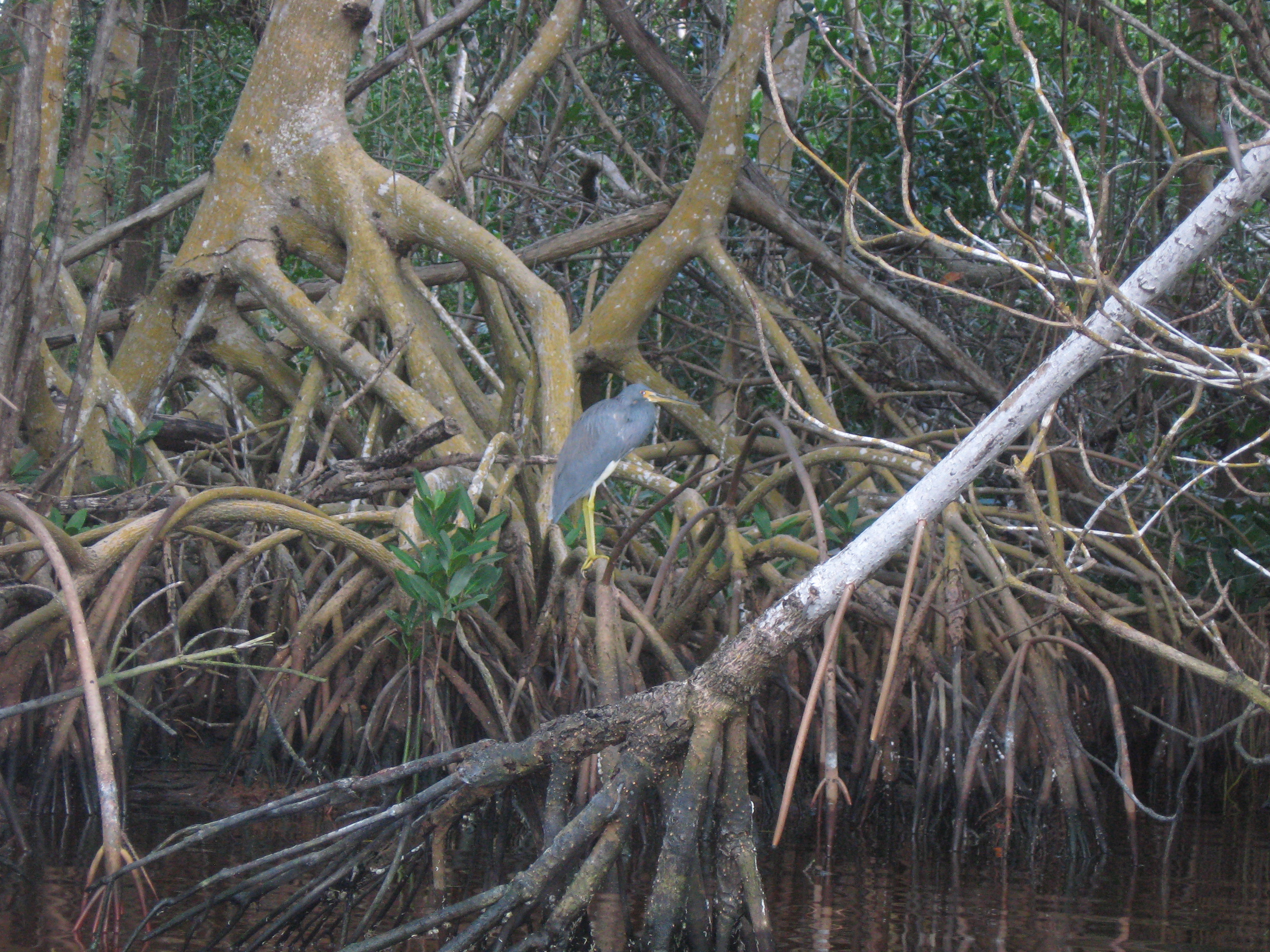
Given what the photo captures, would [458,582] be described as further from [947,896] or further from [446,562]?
[947,896]

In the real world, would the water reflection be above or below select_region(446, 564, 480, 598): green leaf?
below

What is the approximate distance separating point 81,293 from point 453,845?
3790 millimetres

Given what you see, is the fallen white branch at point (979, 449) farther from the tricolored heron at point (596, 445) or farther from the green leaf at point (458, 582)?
the tricolored heron at point (596, 445)

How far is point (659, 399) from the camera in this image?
15.7 ft

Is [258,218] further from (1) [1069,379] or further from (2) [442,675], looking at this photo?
(1) [1069,379]

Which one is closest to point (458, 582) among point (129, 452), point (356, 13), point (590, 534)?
point (590, 534)

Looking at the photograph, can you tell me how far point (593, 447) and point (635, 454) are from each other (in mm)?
654

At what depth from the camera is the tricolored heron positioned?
398cm

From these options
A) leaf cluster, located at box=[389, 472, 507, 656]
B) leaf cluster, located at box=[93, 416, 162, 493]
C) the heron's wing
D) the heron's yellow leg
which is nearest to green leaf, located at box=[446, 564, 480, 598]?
leaf cluster, located at box=[389, 472, 507, 656]

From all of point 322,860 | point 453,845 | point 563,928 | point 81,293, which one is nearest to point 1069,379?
point 563,928

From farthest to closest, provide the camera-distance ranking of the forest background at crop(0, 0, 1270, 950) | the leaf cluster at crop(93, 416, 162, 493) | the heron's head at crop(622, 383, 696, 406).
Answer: the heron's head at crop(622, 383, 696, 406), the leaf cluster at crop(93, 416, 162, 493), the forest background at crop(0, 0, 1270, 950)

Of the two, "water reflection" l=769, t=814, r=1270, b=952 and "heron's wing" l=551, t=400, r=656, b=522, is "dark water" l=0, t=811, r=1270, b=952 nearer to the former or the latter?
"water reflection" l=769, t=814, r=1270, b=952

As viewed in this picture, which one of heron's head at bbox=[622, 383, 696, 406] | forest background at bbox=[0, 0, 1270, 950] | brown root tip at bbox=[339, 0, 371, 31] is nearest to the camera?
forest background at bbox=[0, 0, 1270, 950]

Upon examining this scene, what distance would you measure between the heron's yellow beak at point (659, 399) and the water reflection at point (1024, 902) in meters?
1.89
